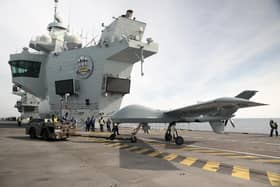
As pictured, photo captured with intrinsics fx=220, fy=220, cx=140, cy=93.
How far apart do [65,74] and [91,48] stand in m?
9.57

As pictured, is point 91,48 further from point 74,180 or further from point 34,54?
point 74,180

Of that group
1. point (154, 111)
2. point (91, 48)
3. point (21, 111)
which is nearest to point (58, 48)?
point (91, 48)

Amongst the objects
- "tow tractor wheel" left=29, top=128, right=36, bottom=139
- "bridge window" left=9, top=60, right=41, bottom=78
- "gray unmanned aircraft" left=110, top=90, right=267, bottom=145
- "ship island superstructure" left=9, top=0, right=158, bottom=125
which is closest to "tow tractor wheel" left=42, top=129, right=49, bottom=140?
"tow tractor wheel" left=29, top=128, right=36, bottom=139

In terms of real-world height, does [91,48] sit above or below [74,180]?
above

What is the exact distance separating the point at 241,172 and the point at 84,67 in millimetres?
44676

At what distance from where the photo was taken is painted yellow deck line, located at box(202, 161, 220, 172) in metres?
9.62

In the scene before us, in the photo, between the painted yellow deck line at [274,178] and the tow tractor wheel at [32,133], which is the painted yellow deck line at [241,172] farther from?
the tow tractor wheel at [32,133]

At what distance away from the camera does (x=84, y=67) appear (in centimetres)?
4956

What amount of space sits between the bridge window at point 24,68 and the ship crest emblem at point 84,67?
19.0 metres

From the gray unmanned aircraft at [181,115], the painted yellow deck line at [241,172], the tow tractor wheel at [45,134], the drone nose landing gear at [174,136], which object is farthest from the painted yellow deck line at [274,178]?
the tow tractor wheel at [45,134]

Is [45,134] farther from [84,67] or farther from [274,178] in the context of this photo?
[84,67]

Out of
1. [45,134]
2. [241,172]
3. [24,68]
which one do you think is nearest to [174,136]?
[241,172]

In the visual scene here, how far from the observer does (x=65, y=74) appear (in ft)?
173

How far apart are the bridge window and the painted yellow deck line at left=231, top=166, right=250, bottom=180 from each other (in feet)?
206
